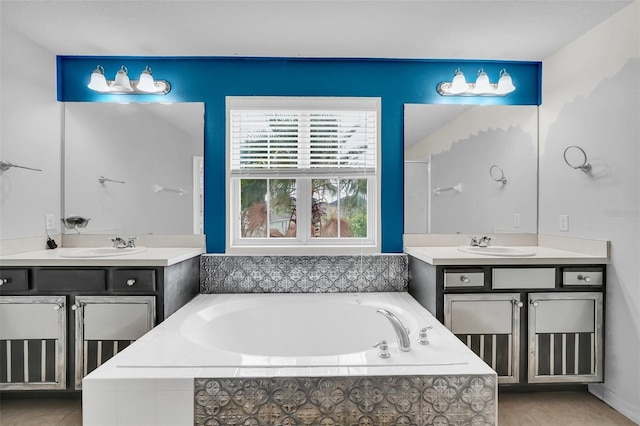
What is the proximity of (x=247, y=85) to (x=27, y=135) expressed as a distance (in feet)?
4.99

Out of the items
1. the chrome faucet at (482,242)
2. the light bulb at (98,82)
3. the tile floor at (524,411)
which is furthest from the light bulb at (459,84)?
the light bulb at (98,82)

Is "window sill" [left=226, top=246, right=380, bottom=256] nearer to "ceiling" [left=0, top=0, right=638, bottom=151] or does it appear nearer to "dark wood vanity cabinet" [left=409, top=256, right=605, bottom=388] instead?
"dark wood vanity cabinet" [left=409, top=256, right=605, bottom=388]

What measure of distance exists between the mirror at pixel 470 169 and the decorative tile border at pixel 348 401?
144cm

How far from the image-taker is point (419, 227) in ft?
8.58

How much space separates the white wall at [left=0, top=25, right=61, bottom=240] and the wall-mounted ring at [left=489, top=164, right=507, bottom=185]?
3.27 metres

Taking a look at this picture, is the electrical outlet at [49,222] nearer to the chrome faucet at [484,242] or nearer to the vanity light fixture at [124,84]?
the vanity light fixture at [124,84]

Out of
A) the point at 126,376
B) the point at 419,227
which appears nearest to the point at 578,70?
the point at 419,227

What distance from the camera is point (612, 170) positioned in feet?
6.79

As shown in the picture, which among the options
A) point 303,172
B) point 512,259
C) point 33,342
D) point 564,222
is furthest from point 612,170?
point 33,342

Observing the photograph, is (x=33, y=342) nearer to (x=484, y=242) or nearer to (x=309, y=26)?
(x=309, y=26)

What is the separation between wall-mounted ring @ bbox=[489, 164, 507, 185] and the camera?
264cm

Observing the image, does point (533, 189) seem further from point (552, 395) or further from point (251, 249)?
point (251, 249)

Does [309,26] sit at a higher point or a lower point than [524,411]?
higher

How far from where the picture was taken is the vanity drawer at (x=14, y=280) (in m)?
1.96
